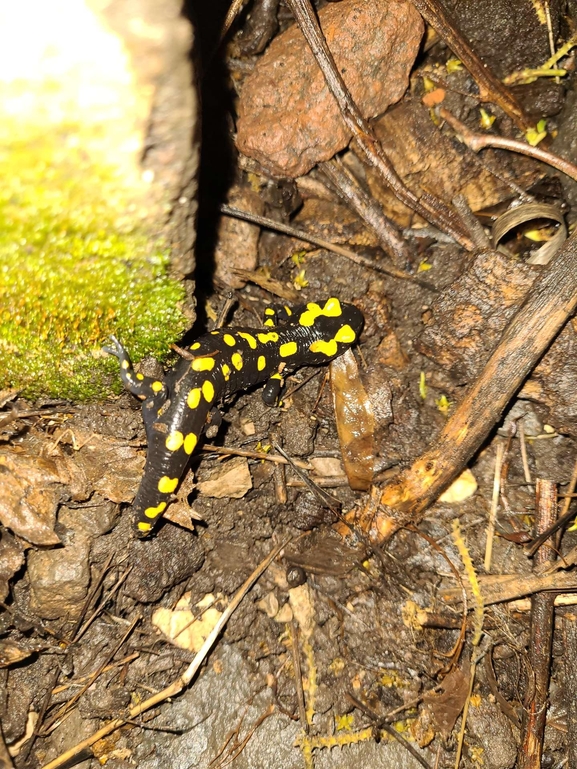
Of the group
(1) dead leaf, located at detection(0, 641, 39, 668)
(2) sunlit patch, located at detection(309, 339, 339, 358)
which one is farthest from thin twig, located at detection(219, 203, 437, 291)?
(1) dead leaf, located at detection(0, 641, 39, 668)

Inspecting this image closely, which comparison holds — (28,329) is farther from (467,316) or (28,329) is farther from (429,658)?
(429,658)

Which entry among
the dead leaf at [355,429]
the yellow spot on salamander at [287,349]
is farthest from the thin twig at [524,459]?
the yellow spot on salamander at [287,349]

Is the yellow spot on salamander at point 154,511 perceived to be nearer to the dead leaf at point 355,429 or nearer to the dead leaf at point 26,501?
the dead leaf at point 26,501

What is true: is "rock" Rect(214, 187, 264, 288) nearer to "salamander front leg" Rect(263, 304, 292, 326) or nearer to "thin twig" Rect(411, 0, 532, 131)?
"salamander front leg" Rect(263, 304, 292, 326)

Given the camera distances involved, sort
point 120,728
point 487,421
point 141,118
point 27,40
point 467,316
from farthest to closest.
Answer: point 467,316 → point 487,421 → point 120,728 → point 141,118 → point 27,40

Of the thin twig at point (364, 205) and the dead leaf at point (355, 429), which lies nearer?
the dead leaf at point (355, 429)

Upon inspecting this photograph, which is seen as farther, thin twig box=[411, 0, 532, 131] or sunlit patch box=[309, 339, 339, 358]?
sunlit patch box=[309, 339, 339, 358]

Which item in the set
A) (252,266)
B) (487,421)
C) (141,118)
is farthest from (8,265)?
(487,421)
